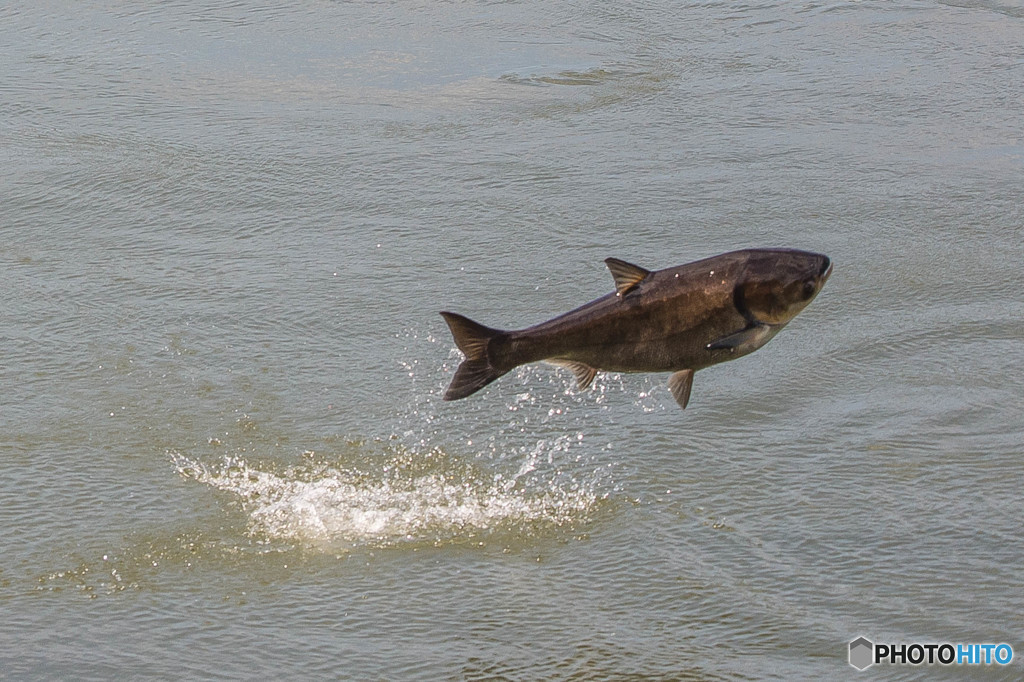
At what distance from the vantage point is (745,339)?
3180 millimetres

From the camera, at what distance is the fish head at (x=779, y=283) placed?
3.16 meters

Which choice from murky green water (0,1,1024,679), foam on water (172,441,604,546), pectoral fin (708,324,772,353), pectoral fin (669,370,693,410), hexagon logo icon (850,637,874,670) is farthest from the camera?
foam on water (172,441,604,546)

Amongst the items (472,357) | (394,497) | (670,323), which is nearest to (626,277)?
(670,323)

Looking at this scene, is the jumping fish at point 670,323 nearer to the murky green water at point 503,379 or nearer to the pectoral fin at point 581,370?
the pectoral fin at point 581,370

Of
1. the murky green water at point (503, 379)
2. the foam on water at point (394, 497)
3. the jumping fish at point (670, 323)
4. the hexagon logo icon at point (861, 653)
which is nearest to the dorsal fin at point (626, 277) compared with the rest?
the jumping fish at point (670, 323)

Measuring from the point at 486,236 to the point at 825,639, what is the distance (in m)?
2.85

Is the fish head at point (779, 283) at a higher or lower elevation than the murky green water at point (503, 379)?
higher

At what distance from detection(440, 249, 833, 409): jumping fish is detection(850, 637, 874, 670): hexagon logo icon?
32.5 inches

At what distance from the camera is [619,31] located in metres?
8.66

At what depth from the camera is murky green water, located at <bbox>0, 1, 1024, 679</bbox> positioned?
384 centimetres

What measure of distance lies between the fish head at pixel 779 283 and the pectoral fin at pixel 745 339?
4cm

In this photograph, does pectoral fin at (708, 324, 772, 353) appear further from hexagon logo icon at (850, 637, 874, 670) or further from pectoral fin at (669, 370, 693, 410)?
hexagon logo icon at (850, 637, 874, 670)

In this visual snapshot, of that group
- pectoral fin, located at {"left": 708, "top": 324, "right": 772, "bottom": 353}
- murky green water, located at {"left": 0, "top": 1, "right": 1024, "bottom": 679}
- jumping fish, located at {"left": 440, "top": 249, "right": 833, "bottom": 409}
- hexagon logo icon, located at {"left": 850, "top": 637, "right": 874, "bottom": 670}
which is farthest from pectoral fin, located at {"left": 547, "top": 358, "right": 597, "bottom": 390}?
hexagon logo icon, located at {"left": 850, "top": 637, "right": 874, "bottom": 670}

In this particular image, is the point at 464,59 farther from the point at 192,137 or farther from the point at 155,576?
the point at 155,576
